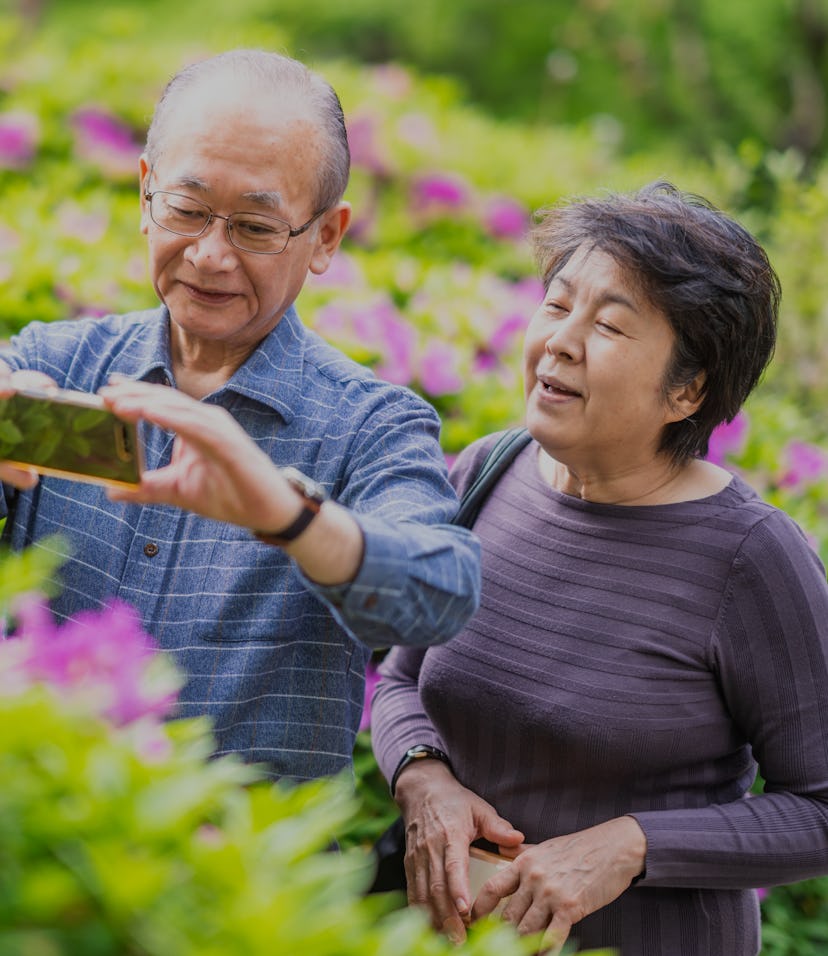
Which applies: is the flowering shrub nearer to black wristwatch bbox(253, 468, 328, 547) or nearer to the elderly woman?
black wristwatch bbox(253, 468, 328, 547)

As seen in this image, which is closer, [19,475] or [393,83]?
[19,475]

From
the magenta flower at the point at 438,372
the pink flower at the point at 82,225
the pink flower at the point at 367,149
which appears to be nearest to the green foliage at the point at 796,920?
the magenta flower at the point at 438,372

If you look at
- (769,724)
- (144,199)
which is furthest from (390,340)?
(769,724)

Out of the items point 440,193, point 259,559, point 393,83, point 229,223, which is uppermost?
point 393,83

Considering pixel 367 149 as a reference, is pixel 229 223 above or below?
below

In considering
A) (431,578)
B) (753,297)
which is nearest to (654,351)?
(753,297)

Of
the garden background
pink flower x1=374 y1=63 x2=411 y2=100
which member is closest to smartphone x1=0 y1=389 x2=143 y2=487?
the garden background

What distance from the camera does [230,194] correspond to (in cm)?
204

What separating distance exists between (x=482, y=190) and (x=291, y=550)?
586 cm

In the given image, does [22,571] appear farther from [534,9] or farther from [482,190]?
[534,9]

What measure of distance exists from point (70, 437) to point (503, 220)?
5.36 metres

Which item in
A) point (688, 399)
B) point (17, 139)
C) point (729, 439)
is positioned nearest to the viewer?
point (688, 399)

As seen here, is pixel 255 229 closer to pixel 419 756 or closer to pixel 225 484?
pixel 225 484

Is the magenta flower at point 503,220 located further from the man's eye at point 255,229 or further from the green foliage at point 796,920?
the man's eye at point 255,229
